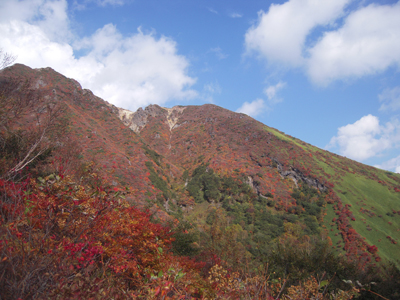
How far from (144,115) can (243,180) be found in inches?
3381

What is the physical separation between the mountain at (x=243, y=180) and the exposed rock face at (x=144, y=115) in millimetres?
19473

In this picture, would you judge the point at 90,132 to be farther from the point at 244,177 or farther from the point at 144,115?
the point at 144,115

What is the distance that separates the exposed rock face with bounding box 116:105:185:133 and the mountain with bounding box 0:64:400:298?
63.9 ft

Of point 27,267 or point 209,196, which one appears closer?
point 27,267

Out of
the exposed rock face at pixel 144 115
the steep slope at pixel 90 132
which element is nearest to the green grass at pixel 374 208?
the steep slope at pixel 90 132

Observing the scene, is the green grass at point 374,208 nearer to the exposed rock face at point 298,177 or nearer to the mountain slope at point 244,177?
the mountain slope at point 244,177

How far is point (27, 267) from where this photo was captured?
10.0ft

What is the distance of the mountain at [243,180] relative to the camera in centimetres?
4516

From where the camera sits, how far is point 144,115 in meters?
132

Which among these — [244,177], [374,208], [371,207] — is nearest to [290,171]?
[244,177]

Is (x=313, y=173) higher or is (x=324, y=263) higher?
(x=313, y=173)

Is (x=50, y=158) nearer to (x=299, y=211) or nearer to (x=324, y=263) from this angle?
(x=324, y=263)

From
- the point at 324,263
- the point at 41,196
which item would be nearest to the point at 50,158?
the point at 41,196

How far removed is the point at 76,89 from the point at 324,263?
84.6 m
